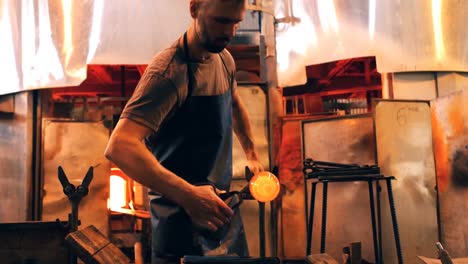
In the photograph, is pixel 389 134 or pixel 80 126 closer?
pixel 389 134

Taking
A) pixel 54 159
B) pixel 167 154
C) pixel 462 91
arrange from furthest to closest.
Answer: pixel 54 159 → pixel 462 91 → pixel 167 154

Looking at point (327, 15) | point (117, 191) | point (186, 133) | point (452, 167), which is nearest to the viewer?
point (186, 133)

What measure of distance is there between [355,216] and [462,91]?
147cm

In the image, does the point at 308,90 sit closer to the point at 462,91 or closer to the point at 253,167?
the point at 462,91

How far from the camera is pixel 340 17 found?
5.16 m

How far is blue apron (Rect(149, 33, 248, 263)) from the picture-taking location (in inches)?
84.7

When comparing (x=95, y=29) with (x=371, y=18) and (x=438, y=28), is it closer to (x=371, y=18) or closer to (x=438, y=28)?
(x=371, y=18)

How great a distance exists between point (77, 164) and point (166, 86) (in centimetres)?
367

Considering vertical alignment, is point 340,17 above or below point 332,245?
above

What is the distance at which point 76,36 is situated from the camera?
530 cm

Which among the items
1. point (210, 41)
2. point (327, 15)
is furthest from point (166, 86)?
point (327, 15)

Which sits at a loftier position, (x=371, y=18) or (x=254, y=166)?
(x=371, y=18)

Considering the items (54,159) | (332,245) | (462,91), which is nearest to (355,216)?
(332,245)

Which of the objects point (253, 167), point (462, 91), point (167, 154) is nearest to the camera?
point (167, 154)
